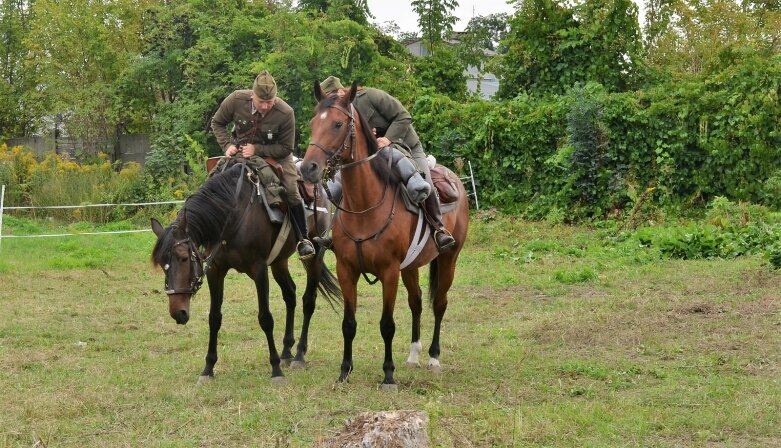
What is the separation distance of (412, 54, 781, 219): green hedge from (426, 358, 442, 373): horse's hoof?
9656 millimetres

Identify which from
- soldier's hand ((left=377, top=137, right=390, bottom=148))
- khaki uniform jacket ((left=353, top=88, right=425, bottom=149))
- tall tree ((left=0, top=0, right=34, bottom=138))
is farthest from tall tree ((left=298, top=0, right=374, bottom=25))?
soldier's hand ((left=377, top=137, right=390, bottom=148))

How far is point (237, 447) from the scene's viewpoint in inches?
214

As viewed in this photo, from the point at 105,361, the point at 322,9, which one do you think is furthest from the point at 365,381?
the point at 322,9

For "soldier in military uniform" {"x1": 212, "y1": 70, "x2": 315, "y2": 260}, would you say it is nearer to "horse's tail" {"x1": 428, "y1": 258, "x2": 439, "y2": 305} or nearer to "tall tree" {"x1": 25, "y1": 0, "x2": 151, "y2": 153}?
"horse's tail" {"x1": 428, "y1": 258, "x2": 439, "y2": 305}

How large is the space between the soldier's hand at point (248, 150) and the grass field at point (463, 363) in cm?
194

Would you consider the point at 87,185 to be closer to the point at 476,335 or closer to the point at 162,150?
the point at 162,150

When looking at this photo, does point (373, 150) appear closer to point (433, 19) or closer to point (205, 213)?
point (205, 213)

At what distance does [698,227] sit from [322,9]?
53.7ft

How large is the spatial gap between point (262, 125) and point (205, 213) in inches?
51.3

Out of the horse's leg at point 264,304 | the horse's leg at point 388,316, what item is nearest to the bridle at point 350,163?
the horse's leg at point 388,316

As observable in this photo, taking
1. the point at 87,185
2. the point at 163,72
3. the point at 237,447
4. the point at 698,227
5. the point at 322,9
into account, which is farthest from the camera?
the point at 322,9

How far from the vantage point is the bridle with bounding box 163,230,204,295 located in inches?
273

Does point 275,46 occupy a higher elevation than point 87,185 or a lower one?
higher

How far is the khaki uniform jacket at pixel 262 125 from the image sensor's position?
8211mm
